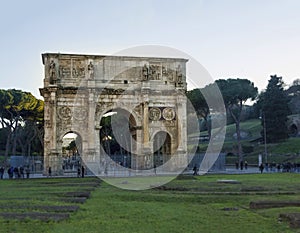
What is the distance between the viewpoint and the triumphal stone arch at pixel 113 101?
37469 millimetres

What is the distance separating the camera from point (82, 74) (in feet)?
125

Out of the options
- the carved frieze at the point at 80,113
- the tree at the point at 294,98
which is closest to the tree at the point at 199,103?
the carved frieze at the point at 80,113

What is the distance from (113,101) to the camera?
38.8 m

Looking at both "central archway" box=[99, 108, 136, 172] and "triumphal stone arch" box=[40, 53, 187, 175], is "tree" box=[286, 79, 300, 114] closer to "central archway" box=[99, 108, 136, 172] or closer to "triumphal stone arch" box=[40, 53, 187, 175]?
"central archway" box=[99, 108, 136, 172]

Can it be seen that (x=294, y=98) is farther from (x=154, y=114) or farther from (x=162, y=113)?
(x=154, y=114)

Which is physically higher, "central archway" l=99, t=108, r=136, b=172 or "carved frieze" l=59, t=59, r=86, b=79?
"carved frieze" l=59, t=59, r=86, b=79

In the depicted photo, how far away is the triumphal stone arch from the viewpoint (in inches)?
1475

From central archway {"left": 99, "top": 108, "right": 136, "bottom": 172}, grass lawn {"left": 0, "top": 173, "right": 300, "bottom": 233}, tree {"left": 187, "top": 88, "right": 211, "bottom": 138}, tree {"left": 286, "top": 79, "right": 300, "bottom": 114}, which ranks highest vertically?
tree {"left": 286, "top": 79, "right": 300, "bottom": 114}

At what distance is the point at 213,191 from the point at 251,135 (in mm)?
63929

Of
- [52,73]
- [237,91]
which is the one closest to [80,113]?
[52,73]

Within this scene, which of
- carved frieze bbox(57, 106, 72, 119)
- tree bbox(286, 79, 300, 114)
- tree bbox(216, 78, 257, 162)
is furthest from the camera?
tree bbox(286, 79, 300, 114)

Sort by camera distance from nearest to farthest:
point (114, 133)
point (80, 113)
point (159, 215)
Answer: point (159, 215), point (80, 113), point (114, 133)

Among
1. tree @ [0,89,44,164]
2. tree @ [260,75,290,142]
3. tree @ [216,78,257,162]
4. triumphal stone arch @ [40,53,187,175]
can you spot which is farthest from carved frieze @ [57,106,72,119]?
tree @ [260,75,290,142]

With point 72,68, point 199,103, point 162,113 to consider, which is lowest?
point 162,113
